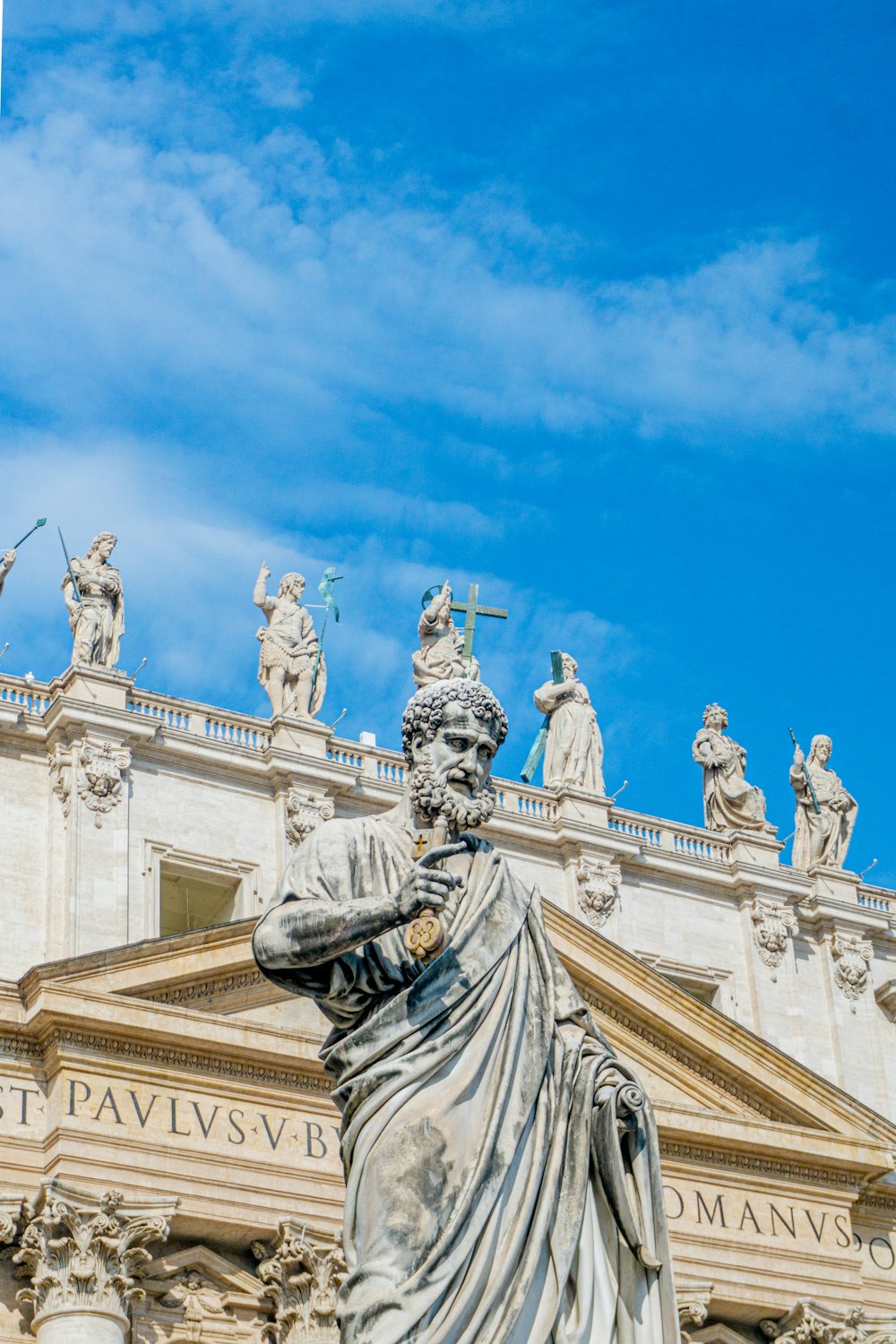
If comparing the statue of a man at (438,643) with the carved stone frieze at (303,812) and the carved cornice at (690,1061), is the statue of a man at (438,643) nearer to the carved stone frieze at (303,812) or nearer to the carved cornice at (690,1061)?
the carved stone frieze at (303,812)

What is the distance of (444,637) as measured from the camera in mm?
31812

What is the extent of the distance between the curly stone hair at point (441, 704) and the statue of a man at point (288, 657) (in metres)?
24.1

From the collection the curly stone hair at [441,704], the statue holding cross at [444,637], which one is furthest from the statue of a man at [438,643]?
the curly stone hair at [441,704]

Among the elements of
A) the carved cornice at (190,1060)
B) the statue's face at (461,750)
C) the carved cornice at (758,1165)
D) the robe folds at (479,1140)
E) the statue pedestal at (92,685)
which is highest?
the statue pedestal at (92,685)

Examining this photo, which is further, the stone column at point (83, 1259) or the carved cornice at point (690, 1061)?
the carved cornice at point (690, 1061)

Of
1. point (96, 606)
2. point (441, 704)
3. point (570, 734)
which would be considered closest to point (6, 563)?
point (96, 606)

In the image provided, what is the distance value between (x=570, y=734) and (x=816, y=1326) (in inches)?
317

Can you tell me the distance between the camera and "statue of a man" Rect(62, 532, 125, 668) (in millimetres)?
29531

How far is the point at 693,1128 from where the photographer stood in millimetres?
28953

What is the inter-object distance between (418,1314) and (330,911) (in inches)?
37.1

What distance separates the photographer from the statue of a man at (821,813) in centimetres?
3472

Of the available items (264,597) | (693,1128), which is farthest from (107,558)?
(693,1128)

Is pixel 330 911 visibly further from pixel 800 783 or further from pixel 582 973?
pixel 800 783

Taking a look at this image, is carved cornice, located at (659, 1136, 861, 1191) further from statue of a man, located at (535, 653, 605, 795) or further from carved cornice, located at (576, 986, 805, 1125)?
statue of a man, located at (535, 653, 605, 795)
